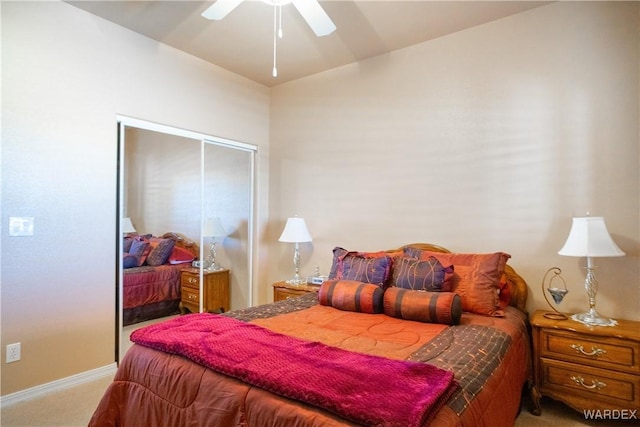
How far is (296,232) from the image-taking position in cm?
369

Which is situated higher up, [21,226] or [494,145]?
[494,145]

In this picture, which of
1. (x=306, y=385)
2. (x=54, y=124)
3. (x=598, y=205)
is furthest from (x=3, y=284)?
(x=598, y=205)

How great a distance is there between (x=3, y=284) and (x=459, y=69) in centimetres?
388

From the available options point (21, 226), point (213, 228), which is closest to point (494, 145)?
point (213, 228)

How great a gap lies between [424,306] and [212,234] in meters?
2.55

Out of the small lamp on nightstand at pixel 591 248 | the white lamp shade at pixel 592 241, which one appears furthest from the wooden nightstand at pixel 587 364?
the white lamp shade at pixel 592 241

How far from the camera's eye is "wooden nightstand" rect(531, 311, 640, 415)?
2.00 metres

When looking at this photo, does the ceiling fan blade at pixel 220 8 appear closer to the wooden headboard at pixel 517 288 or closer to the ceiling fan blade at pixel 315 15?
the ceiling fan blade at pixel 315 15

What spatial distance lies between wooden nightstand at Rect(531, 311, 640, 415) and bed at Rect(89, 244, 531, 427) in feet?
0.42

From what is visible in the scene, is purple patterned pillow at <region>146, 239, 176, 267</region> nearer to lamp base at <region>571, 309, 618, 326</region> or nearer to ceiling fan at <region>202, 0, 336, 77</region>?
ceiling fan at <region>202, 0, 336, 77</region>

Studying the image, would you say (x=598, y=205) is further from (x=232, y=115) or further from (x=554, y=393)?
(x=232, y=115)

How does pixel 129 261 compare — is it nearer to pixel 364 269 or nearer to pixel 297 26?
pixel 364 269

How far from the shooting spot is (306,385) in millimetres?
1221

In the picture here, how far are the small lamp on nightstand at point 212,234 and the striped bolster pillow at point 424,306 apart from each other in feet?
7.35
